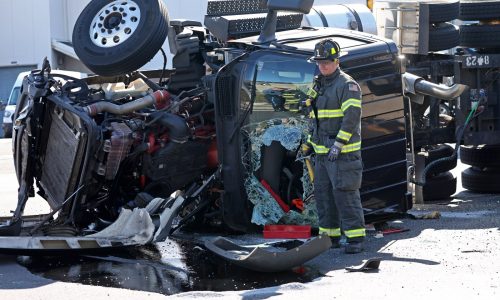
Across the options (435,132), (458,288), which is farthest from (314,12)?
(458,288)

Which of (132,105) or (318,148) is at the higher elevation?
(132,105)

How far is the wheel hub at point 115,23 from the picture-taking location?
970cm

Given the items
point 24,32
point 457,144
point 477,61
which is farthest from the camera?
point 24,32

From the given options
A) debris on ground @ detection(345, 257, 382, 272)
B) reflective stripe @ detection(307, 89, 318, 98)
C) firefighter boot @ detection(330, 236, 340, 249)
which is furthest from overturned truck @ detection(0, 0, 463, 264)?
debris on ground @ detection(345, 257, 382, 272)

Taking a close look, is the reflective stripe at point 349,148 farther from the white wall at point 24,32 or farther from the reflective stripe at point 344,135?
the white wall at point 24,32

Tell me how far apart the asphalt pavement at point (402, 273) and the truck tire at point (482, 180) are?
6.51 ft

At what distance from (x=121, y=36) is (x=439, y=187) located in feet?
13.4

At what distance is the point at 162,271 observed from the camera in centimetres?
825

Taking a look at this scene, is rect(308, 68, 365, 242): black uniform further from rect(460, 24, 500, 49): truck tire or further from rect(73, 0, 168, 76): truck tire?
rect(460, 24, 500, 49): truck tire

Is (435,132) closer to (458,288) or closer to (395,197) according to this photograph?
(395,197)

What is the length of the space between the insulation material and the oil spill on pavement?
2.11 ft

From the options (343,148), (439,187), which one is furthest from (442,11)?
(343,148)

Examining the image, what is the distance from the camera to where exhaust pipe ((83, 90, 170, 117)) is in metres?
9.15

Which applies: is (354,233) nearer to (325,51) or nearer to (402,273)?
(402,273)
